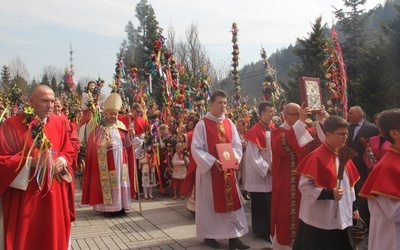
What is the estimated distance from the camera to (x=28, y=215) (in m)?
3.96

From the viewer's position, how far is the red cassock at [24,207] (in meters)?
3.87

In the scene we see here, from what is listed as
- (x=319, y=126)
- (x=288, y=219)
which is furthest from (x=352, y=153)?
(x=288, y=219)

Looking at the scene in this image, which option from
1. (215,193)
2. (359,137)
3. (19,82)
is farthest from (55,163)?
(19,82)

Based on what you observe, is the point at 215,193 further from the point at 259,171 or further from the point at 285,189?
the point at 285,189

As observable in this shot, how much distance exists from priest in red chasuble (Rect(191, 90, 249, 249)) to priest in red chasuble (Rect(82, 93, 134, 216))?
2.47 meters

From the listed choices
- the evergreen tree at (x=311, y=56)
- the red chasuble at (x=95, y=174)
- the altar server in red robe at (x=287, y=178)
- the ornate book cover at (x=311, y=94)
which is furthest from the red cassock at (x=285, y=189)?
the evergreen tree at (x=311, y=56)

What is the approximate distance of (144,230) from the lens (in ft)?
21.8

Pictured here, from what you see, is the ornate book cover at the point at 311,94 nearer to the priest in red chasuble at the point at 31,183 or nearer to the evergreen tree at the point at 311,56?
the priest in red chasuble at the point at 31,183

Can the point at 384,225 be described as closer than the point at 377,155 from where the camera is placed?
Yes

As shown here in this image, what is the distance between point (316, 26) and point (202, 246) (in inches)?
729

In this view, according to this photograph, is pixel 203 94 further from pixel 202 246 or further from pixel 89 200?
pixel 202 246

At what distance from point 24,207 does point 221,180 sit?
277cm

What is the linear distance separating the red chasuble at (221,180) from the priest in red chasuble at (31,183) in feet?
7.41

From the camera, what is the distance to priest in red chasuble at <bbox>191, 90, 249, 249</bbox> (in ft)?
18.4
